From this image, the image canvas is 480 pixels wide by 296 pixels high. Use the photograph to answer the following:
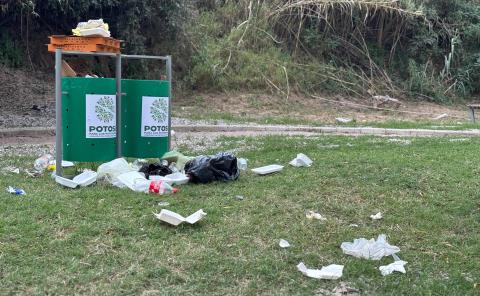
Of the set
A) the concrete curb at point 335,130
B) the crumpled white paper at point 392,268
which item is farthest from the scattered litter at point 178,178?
the concrete curb at point 335,130

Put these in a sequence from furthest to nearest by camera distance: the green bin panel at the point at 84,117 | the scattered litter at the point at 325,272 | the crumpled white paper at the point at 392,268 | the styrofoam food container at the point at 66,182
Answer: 1. the green bin panel at the point at 84,117
2. the styrofoam food container at the point at 66,182
3. the crumpled white paper at the point at 392,268
4. the scattered litter at the point at 325,272

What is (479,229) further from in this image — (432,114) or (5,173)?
(432,114)

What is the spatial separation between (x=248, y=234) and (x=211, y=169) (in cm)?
169

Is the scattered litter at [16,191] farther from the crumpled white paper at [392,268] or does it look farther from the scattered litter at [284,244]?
the crumpled white paper at [392,268]

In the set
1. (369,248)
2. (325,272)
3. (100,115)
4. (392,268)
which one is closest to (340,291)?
(325,272)

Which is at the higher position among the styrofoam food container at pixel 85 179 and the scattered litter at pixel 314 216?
the scattered litter at pixel 314 216

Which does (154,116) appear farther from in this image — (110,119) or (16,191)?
(16,191)

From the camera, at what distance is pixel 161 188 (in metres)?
5.55

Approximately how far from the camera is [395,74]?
805 inches

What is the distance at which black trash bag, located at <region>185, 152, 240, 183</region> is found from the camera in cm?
607

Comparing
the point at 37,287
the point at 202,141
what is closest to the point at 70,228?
the point at 37,287

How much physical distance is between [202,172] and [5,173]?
230cm

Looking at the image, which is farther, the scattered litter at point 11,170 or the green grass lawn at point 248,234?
the scattered litter at point 11,170

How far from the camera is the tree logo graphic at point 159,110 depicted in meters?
6.81
